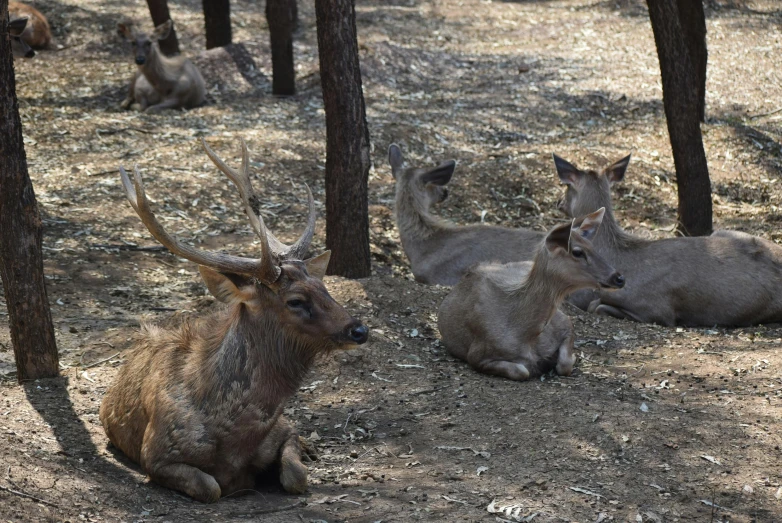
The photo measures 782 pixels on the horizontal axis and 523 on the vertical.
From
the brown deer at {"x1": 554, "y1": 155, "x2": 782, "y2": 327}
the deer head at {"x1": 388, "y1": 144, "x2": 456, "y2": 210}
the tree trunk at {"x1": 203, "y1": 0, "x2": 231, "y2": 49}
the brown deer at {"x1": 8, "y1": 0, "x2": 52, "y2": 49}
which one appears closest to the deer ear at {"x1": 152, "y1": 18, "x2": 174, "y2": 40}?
the tree trunk at {"x1": 203, "y1": 0, "x2": 231, "y2": 49}

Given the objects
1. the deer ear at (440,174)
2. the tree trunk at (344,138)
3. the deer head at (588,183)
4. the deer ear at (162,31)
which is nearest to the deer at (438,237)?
the deer ear at (440,174)

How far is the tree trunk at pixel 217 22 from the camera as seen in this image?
17031 mm

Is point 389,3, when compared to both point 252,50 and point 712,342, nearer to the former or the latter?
point 252,50

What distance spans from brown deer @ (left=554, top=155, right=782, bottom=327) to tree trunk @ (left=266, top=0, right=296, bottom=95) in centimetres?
711

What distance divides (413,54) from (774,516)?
563 inches

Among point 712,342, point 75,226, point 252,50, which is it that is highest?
point 252,50

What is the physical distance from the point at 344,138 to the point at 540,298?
92.3 inches

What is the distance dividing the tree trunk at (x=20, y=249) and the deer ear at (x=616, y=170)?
5.83 metres

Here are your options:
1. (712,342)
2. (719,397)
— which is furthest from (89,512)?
(712,342)

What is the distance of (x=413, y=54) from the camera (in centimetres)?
1842

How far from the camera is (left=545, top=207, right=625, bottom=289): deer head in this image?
291 inches

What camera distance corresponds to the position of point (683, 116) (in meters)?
10.5

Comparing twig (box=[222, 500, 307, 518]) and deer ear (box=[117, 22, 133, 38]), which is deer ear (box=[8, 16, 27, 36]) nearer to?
deer ear (box=[117, 22, 133, 38])

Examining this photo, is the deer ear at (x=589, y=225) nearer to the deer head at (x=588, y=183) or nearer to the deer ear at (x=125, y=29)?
the deer head at (x=588, y=183)
